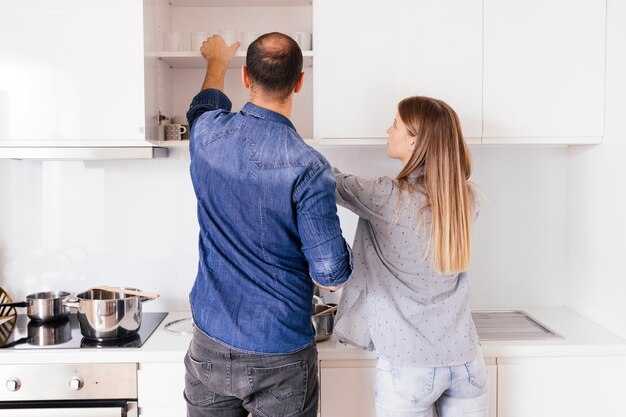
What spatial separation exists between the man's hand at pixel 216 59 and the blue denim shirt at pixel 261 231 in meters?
0.35

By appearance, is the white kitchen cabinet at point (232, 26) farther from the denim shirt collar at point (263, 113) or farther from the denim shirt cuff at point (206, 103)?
the denim shirt collar at point (263, 113)

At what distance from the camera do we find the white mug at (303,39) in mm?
2211

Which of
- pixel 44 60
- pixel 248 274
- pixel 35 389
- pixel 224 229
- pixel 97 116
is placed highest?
pixel 44 60

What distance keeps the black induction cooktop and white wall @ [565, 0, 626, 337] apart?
1629 millimetres

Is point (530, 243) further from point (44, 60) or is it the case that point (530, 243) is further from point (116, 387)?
point (44, 60)

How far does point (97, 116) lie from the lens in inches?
79.8

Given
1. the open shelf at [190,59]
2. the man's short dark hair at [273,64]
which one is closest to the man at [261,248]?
the man's short dark hair at [273,64]

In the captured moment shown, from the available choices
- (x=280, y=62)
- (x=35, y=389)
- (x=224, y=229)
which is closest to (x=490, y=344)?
(x=224, y=229)

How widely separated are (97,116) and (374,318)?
1132 millimetres

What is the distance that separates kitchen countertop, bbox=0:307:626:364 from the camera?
1904 mm

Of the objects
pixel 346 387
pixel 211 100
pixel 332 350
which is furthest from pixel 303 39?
pixel 346 387

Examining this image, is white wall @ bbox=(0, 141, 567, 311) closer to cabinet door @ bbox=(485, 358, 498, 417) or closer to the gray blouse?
cabinet door @ bbox=(485, 358, 498, 417)

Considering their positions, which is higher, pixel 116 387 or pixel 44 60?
pixel 44 60

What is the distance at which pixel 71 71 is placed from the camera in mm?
2020
